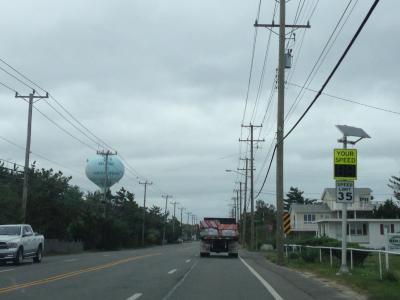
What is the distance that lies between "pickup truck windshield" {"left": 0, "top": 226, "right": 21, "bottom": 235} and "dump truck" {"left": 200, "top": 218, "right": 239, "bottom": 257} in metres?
15.0

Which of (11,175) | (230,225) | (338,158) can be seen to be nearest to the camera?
(338,158)

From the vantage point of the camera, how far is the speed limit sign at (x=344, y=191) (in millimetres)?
22188

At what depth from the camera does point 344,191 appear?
22.3m

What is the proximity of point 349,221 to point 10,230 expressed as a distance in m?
54.1

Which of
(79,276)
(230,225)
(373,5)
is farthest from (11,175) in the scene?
(373,5)

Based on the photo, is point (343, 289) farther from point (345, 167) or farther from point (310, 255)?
point (310, 255)

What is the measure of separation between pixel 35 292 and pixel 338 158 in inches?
469

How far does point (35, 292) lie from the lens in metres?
15.2

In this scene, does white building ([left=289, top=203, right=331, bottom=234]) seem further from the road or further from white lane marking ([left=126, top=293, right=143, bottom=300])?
white lane marking ([left=126, top=293, right=143, bottom=300])

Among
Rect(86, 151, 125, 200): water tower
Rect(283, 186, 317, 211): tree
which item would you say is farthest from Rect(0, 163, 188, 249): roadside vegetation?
Rect(283, 186, 317, 211): tree

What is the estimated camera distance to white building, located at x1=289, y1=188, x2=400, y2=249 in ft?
245

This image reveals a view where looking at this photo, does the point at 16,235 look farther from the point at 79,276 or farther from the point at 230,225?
the point at 230,225

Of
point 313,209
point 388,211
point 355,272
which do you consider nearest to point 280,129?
point 355,272

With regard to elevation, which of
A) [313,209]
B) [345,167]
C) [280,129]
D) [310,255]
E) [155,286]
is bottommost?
[155,286]
